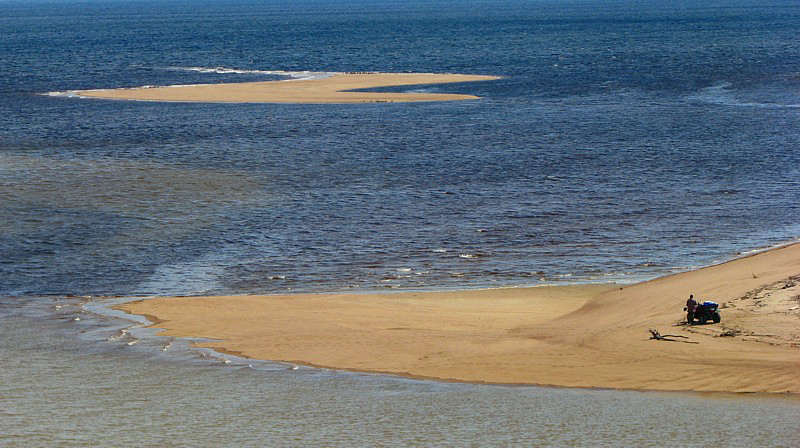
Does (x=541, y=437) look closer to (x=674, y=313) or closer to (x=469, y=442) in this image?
(x=469, y=442)

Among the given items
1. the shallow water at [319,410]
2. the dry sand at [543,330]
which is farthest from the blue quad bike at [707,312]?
the shallow water at [319,410]

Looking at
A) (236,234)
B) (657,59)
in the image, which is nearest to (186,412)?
(236,234)

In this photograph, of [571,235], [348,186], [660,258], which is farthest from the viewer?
[348,186]

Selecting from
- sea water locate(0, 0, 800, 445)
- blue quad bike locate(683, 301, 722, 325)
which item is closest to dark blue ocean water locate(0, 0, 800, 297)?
sea water locate(0, 0, 800, 445)

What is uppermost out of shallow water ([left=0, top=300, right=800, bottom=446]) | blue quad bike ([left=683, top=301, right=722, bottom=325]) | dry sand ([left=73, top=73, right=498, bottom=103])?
blue quad bike ([left=683, top=301, right=722, bottom=325])

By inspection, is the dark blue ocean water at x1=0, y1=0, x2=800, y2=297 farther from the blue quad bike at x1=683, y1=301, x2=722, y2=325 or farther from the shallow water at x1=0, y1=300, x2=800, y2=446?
the shallow water at x1=0, y1=300, x2=800, y2=446

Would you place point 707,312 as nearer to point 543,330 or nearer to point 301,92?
point 543,330

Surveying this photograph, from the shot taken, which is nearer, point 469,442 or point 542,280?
point 469,442
